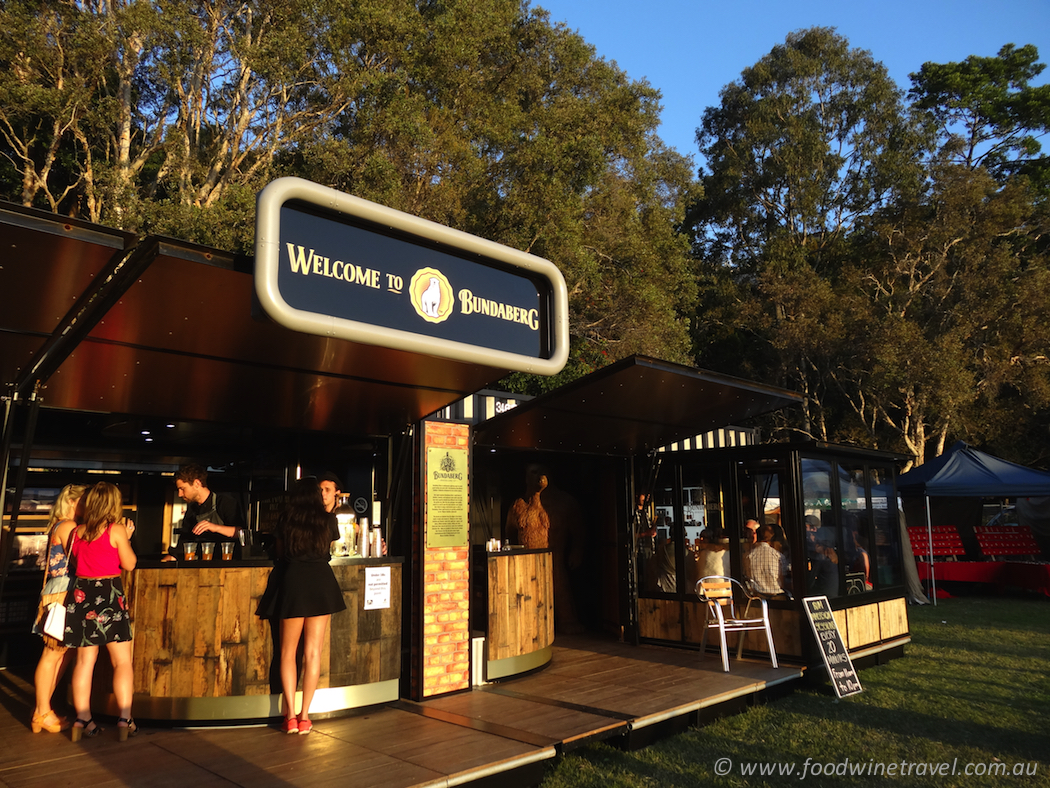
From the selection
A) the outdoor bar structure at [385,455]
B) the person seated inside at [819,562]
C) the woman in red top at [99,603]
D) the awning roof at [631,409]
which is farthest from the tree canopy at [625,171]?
the person seated inside at [819,562]

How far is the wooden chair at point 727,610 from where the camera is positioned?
683 cm

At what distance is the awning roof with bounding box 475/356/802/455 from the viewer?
18.4 ft

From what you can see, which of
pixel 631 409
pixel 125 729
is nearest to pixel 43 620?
pixel 125 729

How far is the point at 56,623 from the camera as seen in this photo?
14.5ft

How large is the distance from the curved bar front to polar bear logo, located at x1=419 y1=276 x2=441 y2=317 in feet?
12.2

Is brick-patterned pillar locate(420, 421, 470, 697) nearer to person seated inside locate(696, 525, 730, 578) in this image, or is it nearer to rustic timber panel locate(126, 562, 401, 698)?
rustic timber panel locate(126, 562, 401, 698)

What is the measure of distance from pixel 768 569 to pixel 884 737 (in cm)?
218

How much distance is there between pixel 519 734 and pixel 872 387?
65.5ft

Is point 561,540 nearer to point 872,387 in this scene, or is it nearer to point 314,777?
point 314,777

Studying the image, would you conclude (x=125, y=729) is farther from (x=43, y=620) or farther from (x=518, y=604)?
(x=518, y=604)

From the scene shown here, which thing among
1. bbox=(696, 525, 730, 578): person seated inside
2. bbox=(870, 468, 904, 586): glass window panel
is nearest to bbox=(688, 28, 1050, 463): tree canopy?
bbox=(870, 468, 904, 586): glass window panel

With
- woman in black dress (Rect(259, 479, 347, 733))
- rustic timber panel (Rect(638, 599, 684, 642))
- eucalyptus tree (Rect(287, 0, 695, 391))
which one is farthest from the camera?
eucalyptus tree (Rect(287, 0, 695, 391))

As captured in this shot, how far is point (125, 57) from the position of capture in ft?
43.5

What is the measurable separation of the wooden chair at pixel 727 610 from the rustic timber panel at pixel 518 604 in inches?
58.2
